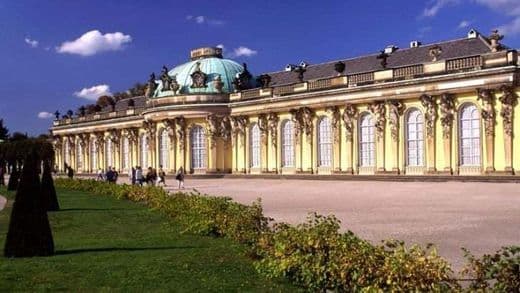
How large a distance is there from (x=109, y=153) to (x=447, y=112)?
4574 centimetres

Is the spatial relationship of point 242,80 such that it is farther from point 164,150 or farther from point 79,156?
point 79,156

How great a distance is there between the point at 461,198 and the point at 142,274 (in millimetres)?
17624

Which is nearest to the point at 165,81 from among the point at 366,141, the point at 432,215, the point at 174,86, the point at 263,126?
the point at 174,86

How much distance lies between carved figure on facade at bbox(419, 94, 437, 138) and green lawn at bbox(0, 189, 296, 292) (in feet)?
87.7

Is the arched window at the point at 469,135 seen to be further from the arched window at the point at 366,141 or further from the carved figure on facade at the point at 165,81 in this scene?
the carved figure on facade at the point at 165,81

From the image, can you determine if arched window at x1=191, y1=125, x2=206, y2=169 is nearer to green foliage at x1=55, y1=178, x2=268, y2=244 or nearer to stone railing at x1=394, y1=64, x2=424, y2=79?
stone railing at x1=394, y1=64, x2=424, y2=79

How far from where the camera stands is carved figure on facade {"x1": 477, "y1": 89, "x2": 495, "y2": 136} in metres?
37.5

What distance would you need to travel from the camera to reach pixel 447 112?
39688 millimetres

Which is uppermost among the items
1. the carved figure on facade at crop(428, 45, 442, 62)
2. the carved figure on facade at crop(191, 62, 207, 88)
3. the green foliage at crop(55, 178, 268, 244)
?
the carved figure on facade at crop(191, 62, 207, 88)

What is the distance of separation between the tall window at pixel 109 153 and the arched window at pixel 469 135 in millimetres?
45094

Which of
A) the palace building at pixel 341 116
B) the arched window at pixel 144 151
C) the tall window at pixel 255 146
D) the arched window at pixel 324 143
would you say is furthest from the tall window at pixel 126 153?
the arched window at pixel 324 143

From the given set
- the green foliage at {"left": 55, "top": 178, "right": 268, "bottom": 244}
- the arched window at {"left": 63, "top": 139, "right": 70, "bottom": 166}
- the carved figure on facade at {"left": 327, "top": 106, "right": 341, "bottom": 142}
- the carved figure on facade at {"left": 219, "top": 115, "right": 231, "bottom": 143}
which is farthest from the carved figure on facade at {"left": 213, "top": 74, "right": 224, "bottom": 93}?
the arched window at {"left": 63, "top": 139, "right": 70, "bottom": 166}

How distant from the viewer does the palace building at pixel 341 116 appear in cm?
3797

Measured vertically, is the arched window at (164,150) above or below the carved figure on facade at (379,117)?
below
